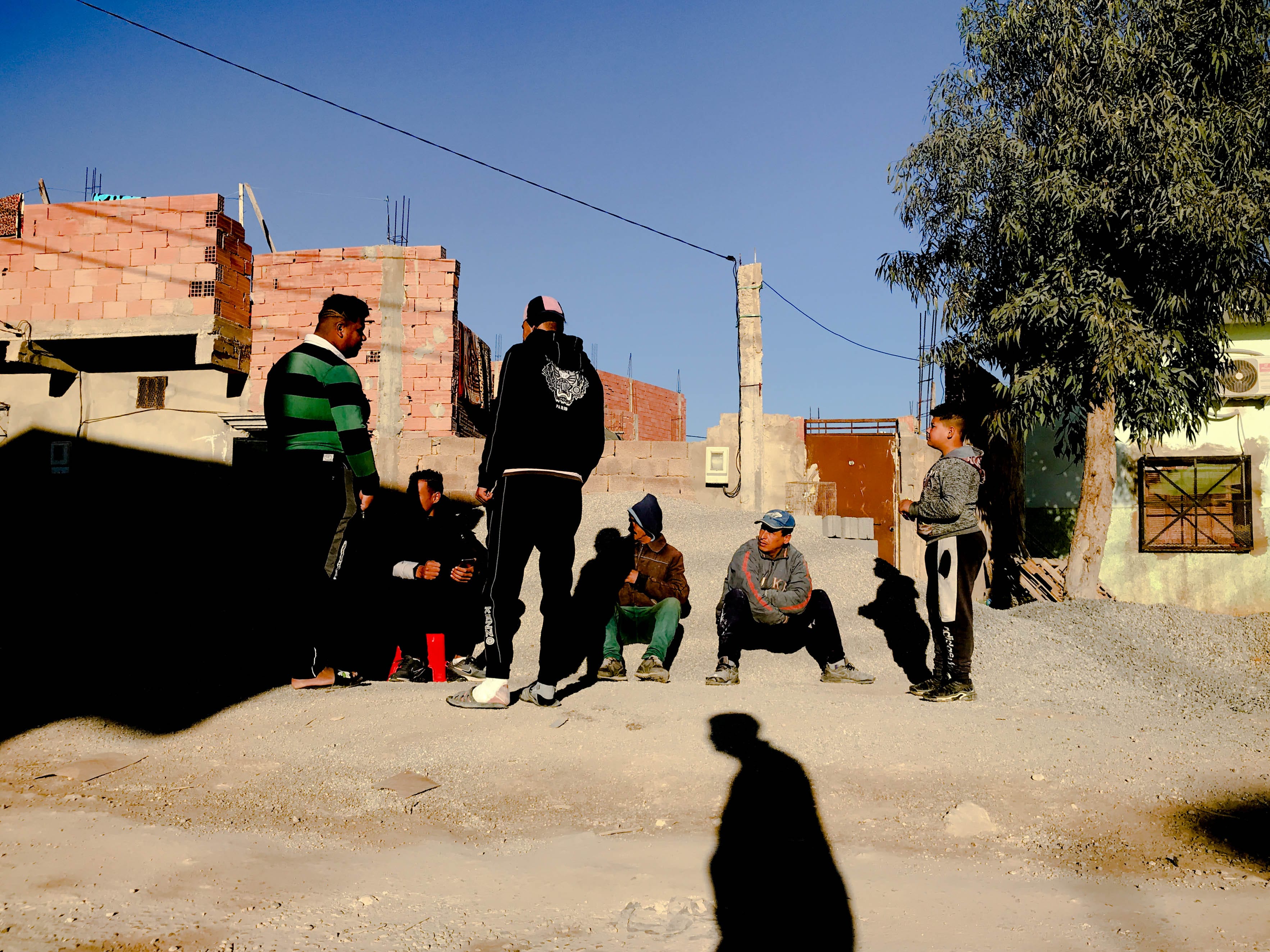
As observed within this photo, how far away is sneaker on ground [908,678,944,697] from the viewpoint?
470cm

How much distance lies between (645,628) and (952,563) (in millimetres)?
2219

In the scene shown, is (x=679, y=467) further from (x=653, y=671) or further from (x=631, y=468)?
(x=653, y=671)

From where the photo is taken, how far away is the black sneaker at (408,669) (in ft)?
17.0

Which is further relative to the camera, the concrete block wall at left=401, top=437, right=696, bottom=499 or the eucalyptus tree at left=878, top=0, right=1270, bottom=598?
the concrete block wall at left=401, top=437, right=696, bottom=499

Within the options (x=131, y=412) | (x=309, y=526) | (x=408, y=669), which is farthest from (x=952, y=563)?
(x=131, y=412)

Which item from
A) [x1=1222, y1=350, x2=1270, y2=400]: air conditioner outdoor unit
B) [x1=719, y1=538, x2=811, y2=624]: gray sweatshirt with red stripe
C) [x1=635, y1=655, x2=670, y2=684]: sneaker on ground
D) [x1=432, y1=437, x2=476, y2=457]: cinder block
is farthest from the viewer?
[x1=1222, y1=350, x2=1270, y2=400]: air conditioner outdoor unit

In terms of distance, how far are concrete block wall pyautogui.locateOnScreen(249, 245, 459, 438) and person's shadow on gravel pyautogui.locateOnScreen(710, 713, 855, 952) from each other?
823 cm

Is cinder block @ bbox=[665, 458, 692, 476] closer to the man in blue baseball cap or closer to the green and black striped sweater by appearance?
the man in blue baseball cap

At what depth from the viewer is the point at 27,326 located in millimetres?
11914

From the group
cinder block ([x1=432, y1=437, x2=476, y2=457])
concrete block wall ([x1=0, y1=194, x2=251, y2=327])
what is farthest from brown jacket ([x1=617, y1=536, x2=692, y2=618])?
concrete block wall ([x1=0, y1=194, x2=251, y2=327])

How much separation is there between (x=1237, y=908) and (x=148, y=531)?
41.2 feet

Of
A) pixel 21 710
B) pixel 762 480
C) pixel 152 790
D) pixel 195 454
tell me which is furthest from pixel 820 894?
pixel 195 454

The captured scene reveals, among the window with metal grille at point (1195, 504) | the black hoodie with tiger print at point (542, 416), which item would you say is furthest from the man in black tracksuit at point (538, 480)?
the window with metal grille at point (1195, 504)

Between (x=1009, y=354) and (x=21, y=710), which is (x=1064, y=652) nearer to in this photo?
(x=1009, y=354)
